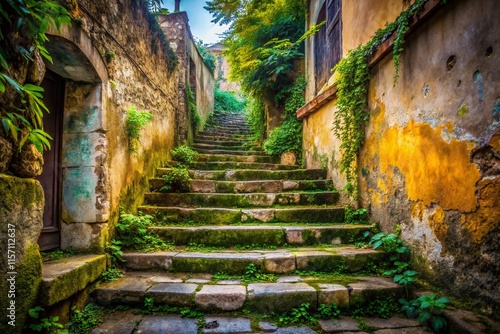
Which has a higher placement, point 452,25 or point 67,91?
point 452,25

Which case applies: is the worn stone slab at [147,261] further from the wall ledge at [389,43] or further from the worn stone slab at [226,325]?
the wall ledge at [389,43]

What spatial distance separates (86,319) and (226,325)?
120cm

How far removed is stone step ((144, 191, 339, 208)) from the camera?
4.27 metres

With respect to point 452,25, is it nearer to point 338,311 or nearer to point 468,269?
point 468,269

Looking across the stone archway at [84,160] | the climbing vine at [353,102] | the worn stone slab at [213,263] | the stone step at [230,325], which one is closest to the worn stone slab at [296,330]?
the stone step at [230,325]

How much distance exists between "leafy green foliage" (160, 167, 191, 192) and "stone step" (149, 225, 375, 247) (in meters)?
1.11

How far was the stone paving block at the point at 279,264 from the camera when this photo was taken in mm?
2924

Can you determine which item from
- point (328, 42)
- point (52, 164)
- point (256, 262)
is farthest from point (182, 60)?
point (256, 262)

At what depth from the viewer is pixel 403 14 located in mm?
2672

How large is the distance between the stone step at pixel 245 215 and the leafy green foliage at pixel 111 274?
109 cm

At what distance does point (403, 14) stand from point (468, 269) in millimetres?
2407

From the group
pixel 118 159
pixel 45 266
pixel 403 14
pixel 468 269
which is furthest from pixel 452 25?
pixel 45 266

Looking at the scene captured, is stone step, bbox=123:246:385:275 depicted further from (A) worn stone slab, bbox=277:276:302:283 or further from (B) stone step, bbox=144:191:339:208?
(B) stone step, bbox=144:191:339:208

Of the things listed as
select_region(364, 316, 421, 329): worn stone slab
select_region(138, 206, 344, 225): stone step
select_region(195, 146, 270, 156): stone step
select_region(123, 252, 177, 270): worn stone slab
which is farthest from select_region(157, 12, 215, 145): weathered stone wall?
select_region(364, 316, 421, 329): worn stone slab
